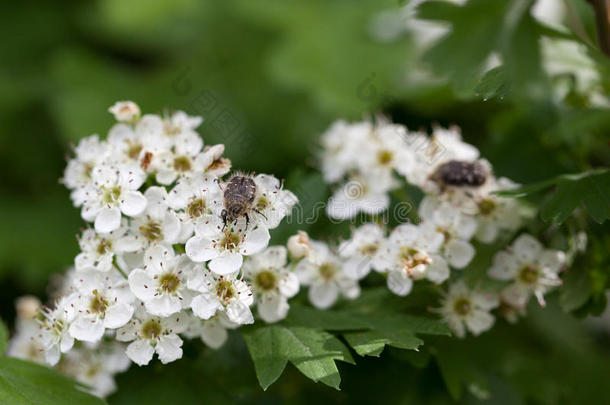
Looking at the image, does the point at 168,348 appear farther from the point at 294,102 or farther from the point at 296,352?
the point at 294,102

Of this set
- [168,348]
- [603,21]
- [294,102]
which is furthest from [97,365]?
[294,102]

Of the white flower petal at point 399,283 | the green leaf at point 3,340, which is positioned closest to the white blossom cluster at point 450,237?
the white flower petal at point 399,283

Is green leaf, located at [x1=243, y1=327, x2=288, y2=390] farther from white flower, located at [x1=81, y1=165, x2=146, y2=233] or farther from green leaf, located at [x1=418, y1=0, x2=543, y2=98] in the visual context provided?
green leaf, located at [x1=418, y1=0, x2=543, y2=98]

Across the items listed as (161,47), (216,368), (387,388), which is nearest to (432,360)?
(387,388)

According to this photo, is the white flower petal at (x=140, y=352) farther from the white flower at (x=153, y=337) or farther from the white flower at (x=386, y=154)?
the white flower at (x=386, y=154)

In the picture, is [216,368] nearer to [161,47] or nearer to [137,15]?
[137,15]
